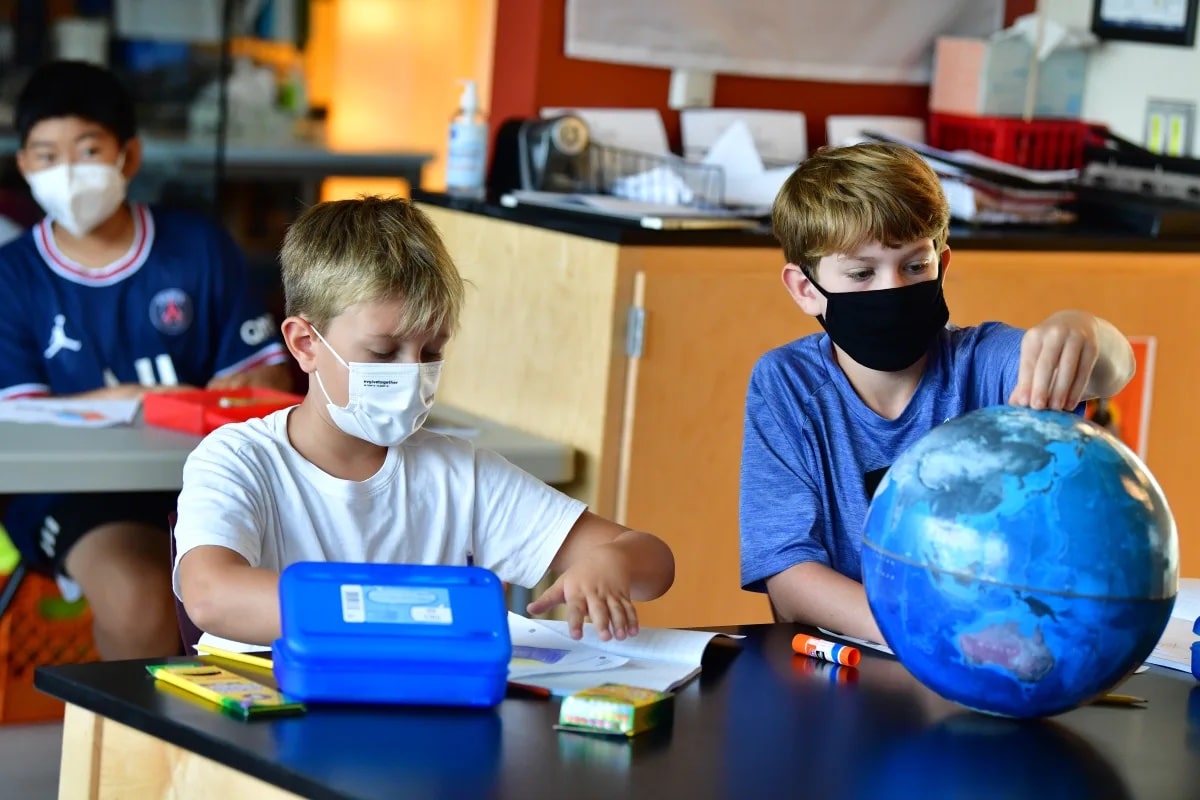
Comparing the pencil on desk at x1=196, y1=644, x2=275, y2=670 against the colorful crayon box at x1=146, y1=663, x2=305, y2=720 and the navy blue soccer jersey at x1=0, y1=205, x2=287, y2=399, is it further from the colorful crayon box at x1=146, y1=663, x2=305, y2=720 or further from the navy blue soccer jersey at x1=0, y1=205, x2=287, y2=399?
the navy blue soccer jersey at x1=0, y1=205, x2=287, y2=399

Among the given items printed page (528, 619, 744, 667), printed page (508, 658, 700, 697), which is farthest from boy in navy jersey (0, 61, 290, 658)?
printed page (508, 658, 700, 697)

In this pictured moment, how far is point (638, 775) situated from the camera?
129 centimetres

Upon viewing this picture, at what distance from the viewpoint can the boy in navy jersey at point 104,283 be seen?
9.61 feet

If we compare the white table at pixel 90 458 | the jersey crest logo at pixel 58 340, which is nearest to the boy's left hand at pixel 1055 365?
the white table at pixel 90 458

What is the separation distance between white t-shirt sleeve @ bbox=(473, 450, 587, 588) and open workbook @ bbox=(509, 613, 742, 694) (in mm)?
265

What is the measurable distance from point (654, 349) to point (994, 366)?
961mm

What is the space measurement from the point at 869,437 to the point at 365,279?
637 mm

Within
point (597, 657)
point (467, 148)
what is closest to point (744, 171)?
point (467, 148)

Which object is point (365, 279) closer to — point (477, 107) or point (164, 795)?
point (164, 795)

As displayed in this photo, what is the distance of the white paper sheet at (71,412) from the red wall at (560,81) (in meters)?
1.19

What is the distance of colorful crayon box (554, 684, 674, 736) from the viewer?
1374mm

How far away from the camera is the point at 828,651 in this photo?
1.66 metres

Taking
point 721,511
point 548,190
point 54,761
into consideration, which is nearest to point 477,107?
point 548,190

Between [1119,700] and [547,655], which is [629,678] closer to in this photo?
[547,655]
